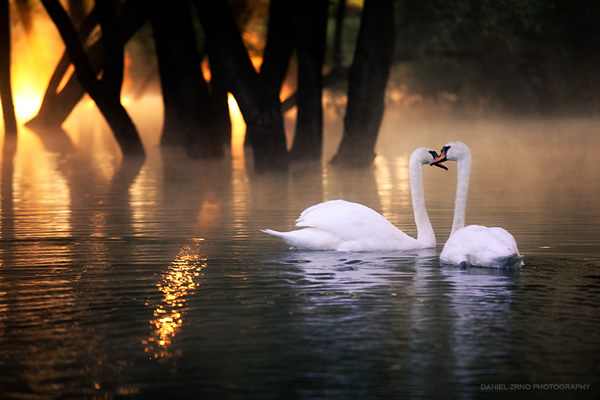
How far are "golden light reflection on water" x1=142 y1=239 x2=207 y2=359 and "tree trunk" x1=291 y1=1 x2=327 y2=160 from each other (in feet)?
36.4

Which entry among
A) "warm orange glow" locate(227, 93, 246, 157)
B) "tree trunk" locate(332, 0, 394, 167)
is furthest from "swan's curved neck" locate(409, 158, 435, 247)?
"tree trunk" locate(332, 0, 394, 167)

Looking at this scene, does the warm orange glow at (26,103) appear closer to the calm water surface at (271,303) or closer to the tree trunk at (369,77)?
the tree trunk at (369,77)

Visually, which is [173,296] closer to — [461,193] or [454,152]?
[461,193]

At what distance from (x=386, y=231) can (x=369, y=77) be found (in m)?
11.3

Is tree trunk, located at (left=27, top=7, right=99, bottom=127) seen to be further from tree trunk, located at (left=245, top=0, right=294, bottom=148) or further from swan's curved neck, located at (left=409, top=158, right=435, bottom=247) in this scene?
swan's curved neck, located at (left=409, top=158, right=435, bottom=247)

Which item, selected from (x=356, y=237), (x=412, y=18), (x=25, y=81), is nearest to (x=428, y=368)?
(x=356, y=237)

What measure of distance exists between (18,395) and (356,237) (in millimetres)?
5842

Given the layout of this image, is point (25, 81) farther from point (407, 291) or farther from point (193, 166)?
point (407, 291)

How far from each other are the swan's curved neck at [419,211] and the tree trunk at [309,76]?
10.7m

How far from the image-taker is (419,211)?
13992 millimetres

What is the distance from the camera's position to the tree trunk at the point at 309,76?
81.5 feet

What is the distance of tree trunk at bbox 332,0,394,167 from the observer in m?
→ 24.0

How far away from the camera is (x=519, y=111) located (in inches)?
1900

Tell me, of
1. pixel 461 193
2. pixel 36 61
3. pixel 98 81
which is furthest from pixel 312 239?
pixel 36 61
